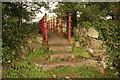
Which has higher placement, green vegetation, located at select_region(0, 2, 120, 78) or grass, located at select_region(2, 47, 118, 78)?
green vegetation, located at select_region(0, 2, 120, 78)

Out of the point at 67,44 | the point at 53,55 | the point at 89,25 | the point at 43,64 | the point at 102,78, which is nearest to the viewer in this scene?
the point at 102,78

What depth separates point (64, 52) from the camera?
6.03 meters

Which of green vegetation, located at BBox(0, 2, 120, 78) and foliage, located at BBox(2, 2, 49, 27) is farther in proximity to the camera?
foliage, located at BBox(2, 2, 49, 27)

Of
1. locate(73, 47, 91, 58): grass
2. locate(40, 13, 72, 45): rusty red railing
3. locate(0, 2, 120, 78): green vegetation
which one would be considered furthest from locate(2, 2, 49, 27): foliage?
locate(73, 47, 91, 58): grass

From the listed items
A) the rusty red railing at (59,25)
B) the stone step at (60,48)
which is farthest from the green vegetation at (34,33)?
the rusty red railing at (59,25)

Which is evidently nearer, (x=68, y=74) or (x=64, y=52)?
(x=68, y=74)

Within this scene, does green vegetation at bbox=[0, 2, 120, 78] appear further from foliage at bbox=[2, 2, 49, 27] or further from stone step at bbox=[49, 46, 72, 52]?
stone step at bbox=[49, 46, 72, 52]

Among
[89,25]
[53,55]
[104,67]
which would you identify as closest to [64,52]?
[53,55]

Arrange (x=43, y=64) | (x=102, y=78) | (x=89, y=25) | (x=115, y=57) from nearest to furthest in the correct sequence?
(x=115, y=57), (x=102, y=78), (x=43, y=64), (x=89, y=25)

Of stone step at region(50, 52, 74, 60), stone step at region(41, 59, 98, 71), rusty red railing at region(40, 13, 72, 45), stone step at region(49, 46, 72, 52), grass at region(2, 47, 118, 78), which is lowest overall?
grass at region(2, 47, 118, 78)

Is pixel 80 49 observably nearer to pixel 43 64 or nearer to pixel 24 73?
pixel 43 64

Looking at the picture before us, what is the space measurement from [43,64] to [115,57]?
2.64 meters

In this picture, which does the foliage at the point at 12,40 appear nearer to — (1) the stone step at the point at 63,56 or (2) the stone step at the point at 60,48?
(2) the stone step at the point at 60,48

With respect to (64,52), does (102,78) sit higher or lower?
lower
